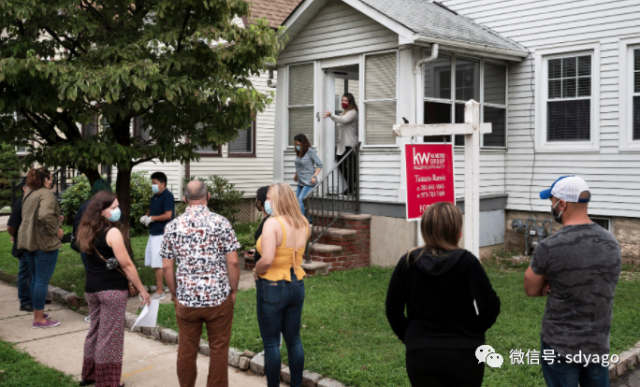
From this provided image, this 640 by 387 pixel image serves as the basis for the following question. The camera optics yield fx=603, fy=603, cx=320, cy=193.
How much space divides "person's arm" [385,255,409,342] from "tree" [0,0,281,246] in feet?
17.2

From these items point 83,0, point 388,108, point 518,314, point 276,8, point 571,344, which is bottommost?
point 518,314

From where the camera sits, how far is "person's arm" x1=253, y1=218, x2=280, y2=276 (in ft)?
15.1

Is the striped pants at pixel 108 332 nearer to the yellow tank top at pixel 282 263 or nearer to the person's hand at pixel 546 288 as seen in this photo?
the yellow tank top at pixel 282 263

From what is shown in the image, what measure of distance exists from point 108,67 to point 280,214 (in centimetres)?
410

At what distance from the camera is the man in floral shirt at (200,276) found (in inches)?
179

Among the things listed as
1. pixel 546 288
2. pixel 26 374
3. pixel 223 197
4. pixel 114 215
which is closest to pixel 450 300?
pixel 546 288

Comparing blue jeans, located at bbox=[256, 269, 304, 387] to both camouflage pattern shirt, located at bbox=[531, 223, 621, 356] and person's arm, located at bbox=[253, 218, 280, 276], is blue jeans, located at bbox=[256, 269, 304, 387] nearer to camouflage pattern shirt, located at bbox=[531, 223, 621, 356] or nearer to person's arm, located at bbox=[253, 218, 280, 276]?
person's arm, located at bbox=[253, 218, 280, 276]

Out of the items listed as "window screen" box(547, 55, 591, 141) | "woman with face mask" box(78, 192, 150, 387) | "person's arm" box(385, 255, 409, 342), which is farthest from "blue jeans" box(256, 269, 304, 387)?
"window screen" box(547, 55, 591, 141)

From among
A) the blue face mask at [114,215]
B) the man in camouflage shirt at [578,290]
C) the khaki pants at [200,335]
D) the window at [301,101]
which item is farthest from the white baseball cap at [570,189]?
the window at [301,101]

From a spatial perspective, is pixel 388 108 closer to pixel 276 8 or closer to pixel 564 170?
pixel 564 170

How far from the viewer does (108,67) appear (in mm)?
7602

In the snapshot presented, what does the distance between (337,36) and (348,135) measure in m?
1.90

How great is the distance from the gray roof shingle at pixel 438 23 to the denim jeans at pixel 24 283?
661 cm

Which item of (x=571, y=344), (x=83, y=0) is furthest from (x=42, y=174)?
(x=571, y=344)
